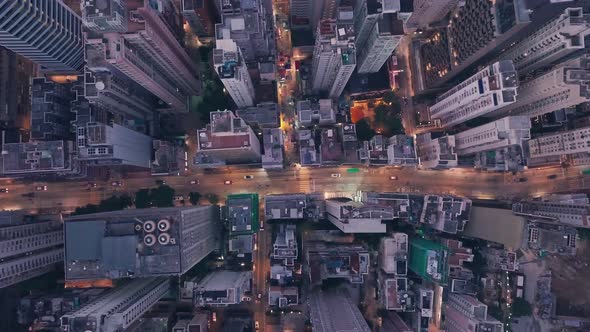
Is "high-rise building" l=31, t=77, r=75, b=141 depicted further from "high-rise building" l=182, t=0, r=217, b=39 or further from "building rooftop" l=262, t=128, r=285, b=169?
"building rooftop" l=262, t=128, r=285, b=169

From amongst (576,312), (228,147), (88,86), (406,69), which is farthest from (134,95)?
(576,312)

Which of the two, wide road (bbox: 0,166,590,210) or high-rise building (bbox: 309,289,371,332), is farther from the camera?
wide road (bbox: 0,166,590,210)

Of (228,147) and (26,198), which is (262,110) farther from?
(26,198)

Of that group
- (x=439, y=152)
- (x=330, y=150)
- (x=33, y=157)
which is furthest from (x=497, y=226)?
(x=33, y=157)

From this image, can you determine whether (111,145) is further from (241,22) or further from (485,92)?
(485,92)

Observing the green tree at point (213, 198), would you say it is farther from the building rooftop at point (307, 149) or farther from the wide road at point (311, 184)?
the building rooftop at point (307, 149)

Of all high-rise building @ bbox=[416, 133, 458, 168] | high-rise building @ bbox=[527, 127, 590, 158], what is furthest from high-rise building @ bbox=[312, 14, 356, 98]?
high-rise building @ bbox=[527, 127, 590, 158]
